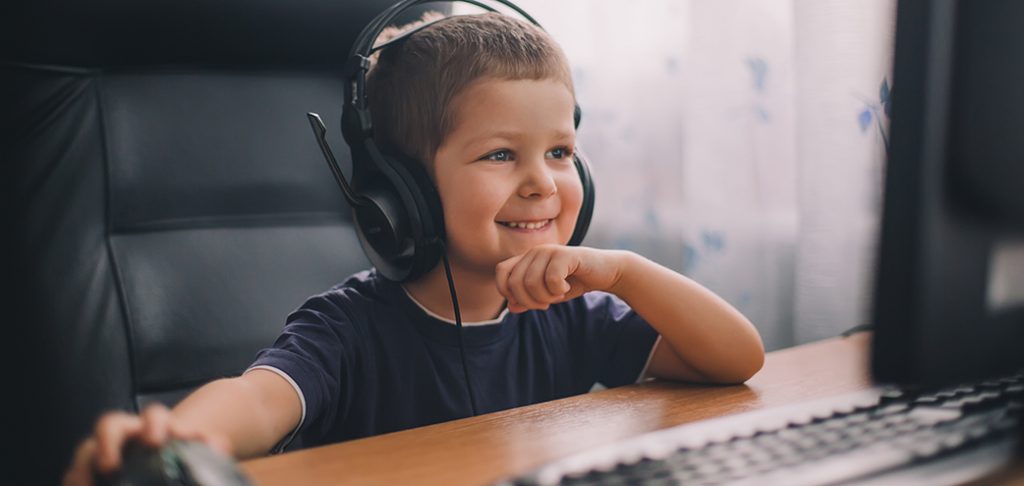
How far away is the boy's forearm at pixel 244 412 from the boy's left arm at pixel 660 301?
20cm

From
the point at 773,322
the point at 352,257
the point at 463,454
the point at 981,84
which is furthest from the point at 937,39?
the point at 773,322

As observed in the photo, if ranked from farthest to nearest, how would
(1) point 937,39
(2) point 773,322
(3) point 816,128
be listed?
1. (2) point 773,322
2. (3) point 816,128
3. (1) point 937,39

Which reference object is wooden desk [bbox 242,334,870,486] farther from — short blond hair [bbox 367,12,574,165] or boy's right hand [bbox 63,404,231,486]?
short blond hair [bbox 367,12,574,165]

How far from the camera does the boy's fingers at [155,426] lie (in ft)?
1.21

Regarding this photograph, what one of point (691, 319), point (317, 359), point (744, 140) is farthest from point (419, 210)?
point (744, 140)

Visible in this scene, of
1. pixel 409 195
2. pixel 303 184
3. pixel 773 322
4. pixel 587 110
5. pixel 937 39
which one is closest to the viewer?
pixel 937 39

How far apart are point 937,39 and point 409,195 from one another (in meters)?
0.41

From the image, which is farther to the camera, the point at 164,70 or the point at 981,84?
the point at 164,70

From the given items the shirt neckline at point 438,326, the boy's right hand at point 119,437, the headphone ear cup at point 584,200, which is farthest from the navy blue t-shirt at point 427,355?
the boy's right hand at point 119,437

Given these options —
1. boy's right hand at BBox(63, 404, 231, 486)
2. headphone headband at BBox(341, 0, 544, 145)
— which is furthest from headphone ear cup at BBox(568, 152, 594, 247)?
boy's right hand at BBox(63, 404, 231, 486)

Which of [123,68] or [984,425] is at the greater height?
[123,68]

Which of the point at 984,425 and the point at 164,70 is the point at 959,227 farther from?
the point at 164,70

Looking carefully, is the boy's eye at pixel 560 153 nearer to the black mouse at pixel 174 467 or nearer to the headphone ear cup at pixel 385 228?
the headphone ear cup at pixel 385 228

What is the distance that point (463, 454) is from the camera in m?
0.52
